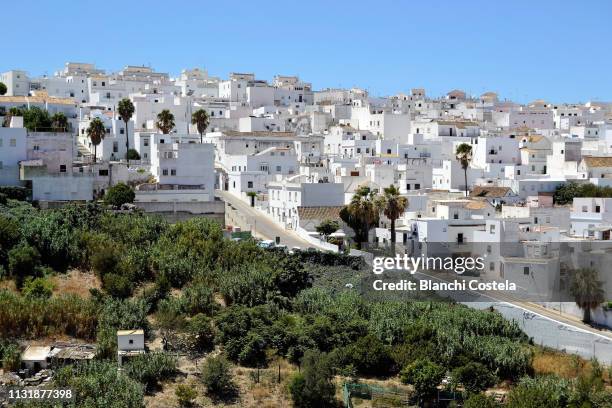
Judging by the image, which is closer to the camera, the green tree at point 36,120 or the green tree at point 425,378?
the green tree at point 425,378

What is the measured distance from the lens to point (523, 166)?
52688 mm

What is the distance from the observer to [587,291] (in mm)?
29172

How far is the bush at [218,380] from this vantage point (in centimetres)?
2312

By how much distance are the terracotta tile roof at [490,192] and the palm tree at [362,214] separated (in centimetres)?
903

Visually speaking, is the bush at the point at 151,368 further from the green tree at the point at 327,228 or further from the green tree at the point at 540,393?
the green tree at the point at 327,228

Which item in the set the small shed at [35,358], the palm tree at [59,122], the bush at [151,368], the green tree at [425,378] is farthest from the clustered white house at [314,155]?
the bush at [151,368]

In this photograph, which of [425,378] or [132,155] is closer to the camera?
[425,378]

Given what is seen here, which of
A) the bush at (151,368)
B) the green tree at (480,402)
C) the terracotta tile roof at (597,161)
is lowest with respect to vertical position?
the green tree at (480,402)

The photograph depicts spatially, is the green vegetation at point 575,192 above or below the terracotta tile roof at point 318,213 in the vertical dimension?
above

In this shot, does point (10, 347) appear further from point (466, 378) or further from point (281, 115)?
point (281, 115)

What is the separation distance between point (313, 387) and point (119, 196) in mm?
16895

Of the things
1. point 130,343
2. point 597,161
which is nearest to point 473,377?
point 130,343

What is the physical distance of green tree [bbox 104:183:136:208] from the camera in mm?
36500

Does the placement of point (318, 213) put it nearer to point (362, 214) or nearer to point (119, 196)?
point (362, 214)
